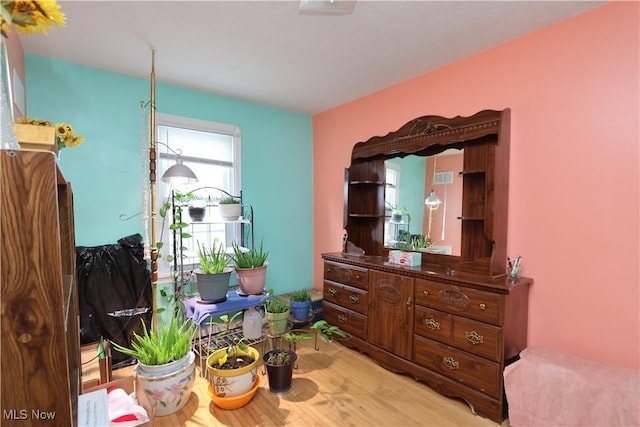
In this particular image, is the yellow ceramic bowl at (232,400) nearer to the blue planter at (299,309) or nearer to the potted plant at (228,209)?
the blue planter at (299,309)

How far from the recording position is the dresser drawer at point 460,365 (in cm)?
184

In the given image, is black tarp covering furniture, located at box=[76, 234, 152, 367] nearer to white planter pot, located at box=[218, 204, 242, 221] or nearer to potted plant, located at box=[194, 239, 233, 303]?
potted plant, located at box=[194, 239, 233, 303]

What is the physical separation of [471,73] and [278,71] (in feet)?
4.91

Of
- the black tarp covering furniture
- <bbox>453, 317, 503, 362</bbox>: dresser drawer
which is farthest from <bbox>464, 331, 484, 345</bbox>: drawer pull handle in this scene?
the black tarp covering furniture

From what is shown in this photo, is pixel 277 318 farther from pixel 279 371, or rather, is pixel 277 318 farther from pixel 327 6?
pixel 327 6

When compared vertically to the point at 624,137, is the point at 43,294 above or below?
below

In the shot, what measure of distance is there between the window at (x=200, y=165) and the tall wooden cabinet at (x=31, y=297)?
2090 millimetres

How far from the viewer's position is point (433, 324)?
2.12 meters

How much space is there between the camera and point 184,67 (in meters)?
2.45

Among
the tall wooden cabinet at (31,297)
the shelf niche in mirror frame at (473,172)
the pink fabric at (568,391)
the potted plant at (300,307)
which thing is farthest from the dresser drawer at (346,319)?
the tall wooden cabinet at (31,297)

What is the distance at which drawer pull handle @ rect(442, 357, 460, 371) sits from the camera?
2.00 meters

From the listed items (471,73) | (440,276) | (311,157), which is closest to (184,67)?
(311,157)

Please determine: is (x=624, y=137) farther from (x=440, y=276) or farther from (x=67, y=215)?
(x=67, y=215)

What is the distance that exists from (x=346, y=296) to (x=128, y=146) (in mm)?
2296
